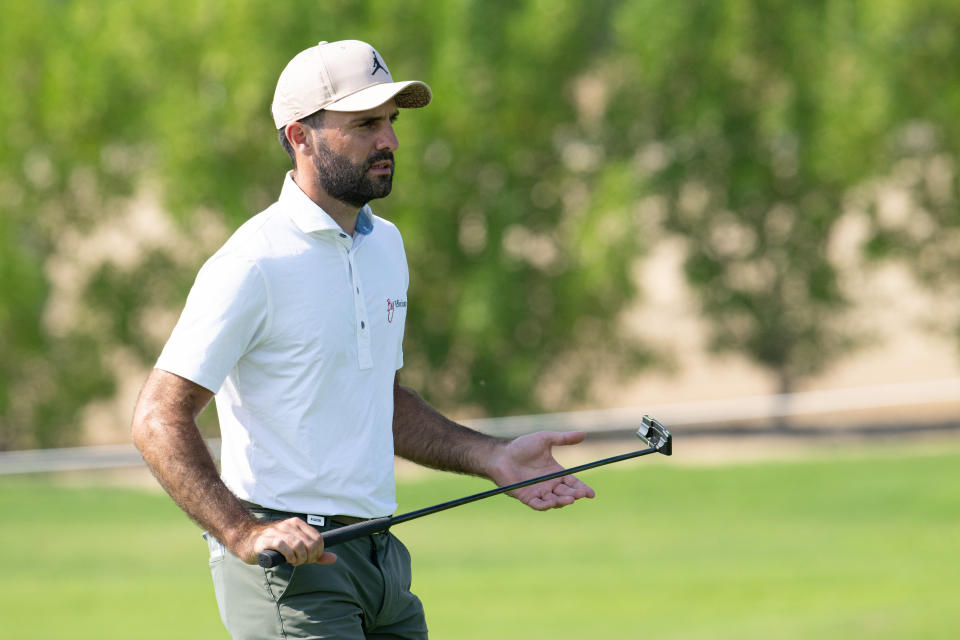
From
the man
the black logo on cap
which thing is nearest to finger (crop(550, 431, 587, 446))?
the man

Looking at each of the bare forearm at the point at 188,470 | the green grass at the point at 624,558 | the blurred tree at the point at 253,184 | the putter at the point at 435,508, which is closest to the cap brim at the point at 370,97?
the bare forearm at the point at 188,470

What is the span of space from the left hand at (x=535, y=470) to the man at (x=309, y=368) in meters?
0.38

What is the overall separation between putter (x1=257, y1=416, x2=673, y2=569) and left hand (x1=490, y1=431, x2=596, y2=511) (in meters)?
0.06

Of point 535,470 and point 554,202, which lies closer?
point 535,470

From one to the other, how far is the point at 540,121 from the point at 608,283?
9.99 ft

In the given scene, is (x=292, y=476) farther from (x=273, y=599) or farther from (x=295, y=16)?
(x=295, y=16)

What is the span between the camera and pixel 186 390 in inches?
144

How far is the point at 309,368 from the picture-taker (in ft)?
12.6

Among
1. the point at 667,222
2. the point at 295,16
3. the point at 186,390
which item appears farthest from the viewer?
the point at 667,222

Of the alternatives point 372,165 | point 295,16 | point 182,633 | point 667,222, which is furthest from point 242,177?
point 372,165

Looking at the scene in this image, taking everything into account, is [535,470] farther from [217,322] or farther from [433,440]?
[217,322]

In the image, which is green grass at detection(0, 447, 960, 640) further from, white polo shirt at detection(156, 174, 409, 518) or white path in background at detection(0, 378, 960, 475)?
white polo shirt at detection(156, 174, 409, 518)

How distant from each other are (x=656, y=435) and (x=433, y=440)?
25.2 inches

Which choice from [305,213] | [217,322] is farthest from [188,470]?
[305,213]
